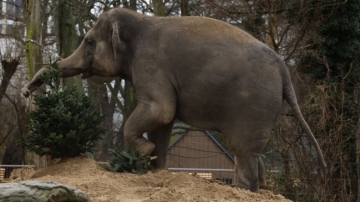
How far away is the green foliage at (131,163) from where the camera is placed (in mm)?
7898

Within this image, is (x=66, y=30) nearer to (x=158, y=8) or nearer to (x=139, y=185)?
(x=158, y=8)

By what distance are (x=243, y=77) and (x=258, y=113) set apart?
457 mm

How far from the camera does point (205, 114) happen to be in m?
7.98

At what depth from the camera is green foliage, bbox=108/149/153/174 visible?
7.90m

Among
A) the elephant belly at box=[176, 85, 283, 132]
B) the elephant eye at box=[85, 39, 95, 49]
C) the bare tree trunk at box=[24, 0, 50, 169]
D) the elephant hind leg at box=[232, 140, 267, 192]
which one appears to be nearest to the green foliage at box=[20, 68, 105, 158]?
the elephant eye at box=[85, 39, 95, 49]

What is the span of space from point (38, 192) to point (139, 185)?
2440 millimetres

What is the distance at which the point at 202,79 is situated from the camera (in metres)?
7.82

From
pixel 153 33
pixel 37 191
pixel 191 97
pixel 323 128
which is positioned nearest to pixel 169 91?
pixel 191 97

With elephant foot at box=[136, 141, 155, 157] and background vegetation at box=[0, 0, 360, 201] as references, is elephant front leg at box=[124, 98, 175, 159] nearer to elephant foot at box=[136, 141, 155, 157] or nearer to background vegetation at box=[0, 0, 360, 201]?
elephant foot at box=[136, 141, 155, 157]

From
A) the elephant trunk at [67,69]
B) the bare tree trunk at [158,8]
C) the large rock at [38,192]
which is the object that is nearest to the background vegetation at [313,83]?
the bare tree trunk at [158,8]

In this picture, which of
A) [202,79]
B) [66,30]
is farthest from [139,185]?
[66,30]

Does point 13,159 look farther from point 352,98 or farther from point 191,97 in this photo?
point 191,97

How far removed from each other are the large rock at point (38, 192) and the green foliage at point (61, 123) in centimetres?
290

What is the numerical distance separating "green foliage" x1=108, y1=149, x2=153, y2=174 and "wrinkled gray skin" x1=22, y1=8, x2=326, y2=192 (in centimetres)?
11
